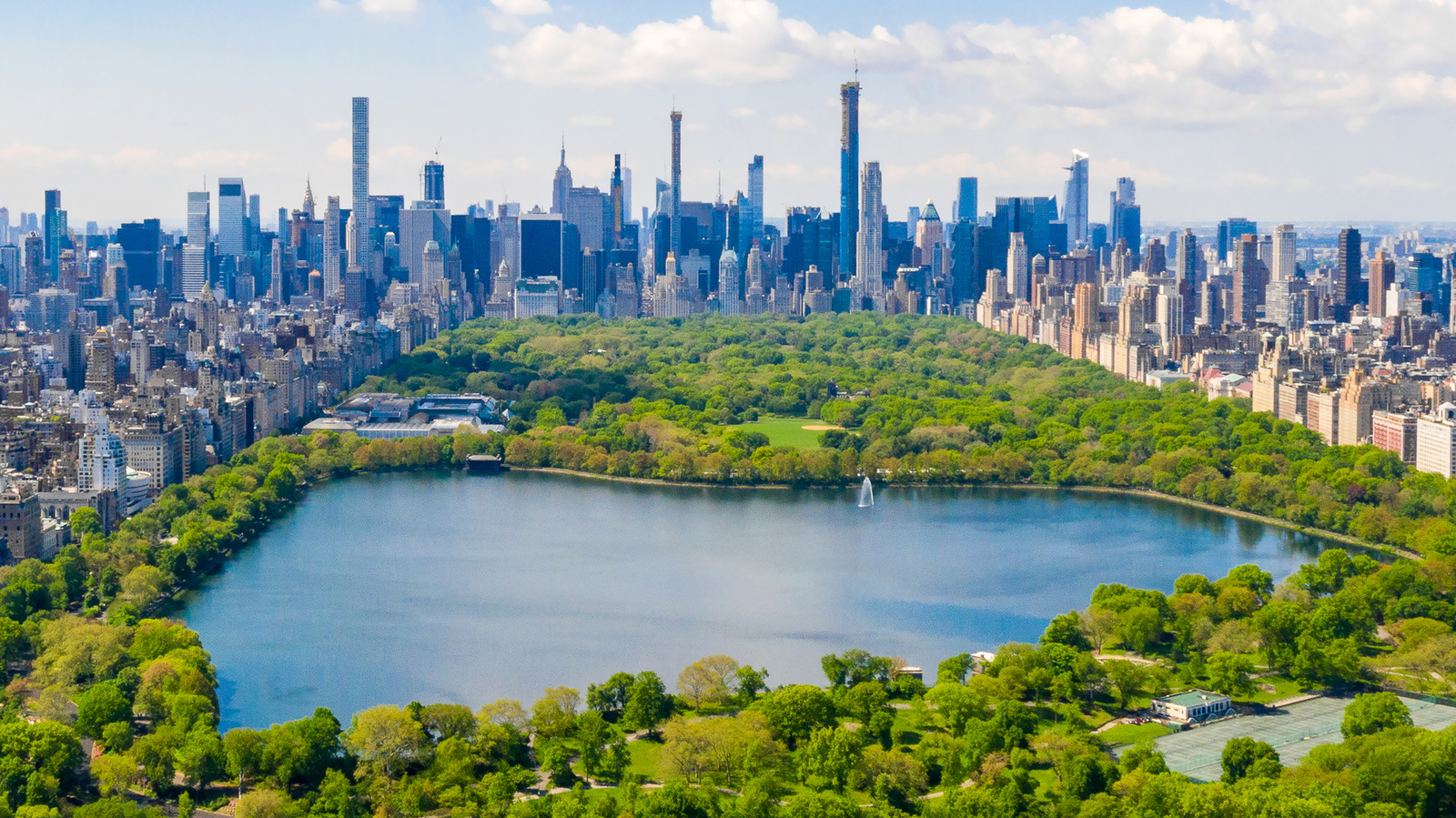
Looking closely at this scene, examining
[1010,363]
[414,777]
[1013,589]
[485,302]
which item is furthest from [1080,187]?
[414,777]

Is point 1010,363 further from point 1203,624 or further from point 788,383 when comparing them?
point 1203,624

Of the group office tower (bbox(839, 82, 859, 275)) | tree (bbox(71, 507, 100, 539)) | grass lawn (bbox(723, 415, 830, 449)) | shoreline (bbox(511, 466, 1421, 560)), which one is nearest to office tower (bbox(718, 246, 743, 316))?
office tower (bbox(839, 82, 859, 275))

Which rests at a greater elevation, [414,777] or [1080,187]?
[1080,187]

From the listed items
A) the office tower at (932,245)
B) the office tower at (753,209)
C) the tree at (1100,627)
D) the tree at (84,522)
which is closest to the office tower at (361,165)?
the office tower at (753,209)

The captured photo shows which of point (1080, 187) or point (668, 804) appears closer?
point (668, 804)

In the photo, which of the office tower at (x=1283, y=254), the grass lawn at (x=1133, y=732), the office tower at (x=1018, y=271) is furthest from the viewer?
the office tower at (x=1018, y=271)

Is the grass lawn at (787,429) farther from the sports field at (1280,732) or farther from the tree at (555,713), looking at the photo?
the tree at (555,713)
